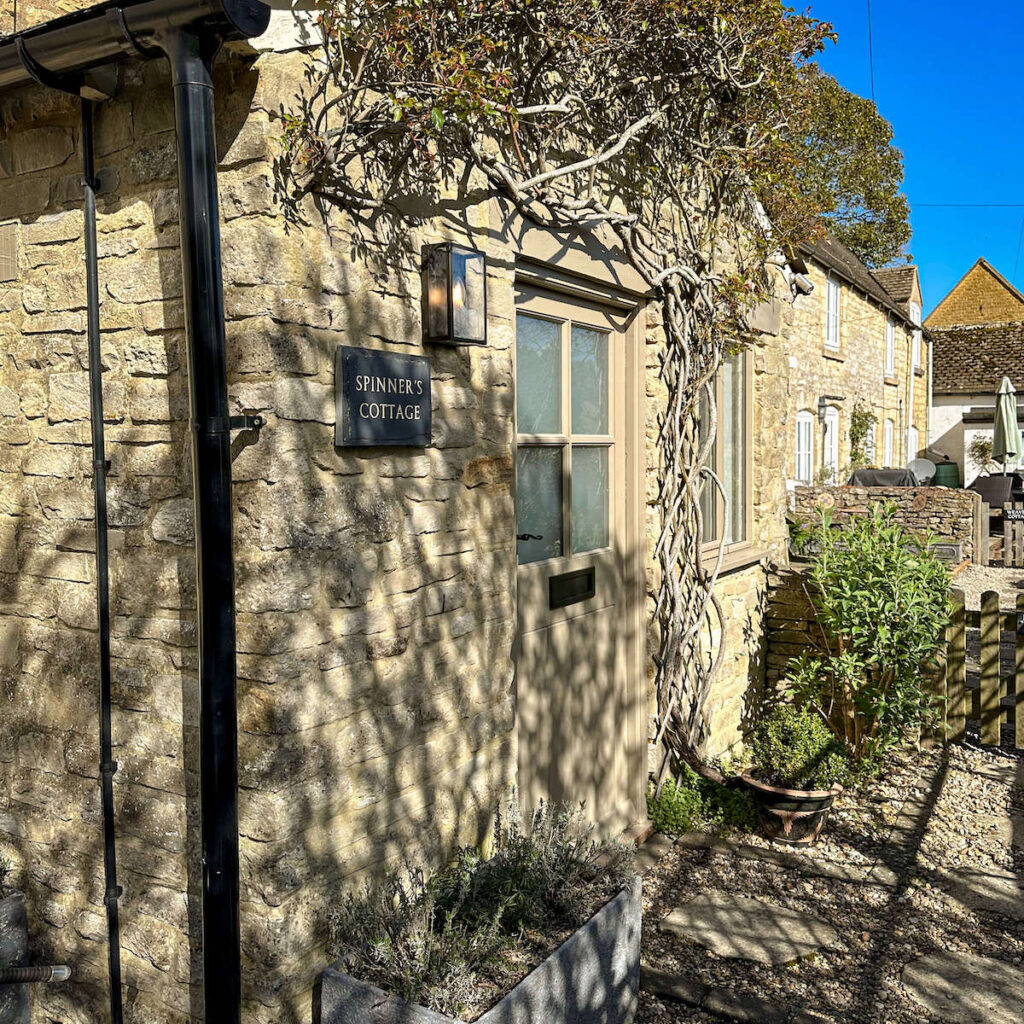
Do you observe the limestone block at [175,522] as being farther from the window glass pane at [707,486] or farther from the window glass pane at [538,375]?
the window glass pane at [707,486]

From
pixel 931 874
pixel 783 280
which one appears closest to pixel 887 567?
pixel 931 874

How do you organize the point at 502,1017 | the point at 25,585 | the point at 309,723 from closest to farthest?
the point at 502,1017 < the point at 309,723 < the point at 25,585

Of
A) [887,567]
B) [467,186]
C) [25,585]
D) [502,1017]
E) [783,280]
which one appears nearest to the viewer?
[502,1017]

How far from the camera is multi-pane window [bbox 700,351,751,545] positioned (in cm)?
557

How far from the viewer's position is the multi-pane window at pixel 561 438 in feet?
12.8

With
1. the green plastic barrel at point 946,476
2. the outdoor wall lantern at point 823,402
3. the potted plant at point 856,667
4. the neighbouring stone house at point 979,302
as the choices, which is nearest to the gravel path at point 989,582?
the outdoor wall lantern at point 823,402

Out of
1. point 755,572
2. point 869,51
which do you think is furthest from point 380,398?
point 869,51

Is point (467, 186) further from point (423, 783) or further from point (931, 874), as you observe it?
point (931, 874)

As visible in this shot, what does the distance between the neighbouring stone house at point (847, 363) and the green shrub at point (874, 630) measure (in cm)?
796

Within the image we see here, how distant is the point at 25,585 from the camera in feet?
9.91

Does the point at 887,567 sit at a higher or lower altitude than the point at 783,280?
lower

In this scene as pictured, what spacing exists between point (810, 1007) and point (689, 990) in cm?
42

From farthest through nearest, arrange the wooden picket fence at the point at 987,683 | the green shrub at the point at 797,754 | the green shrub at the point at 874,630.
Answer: the wooden picket fence at the point at 987,683, the green shrub at the point at 874,630, the green shrub at the point at 797,754

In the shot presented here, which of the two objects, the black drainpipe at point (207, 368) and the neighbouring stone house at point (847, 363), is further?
the neighbouring stone house at point (847, 363)
